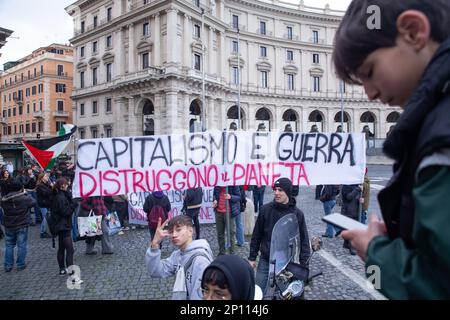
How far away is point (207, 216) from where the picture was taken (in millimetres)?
8562

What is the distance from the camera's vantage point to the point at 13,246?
5.50 m

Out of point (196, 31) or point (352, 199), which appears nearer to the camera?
point (352, 199)

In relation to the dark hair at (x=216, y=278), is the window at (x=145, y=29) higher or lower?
higher

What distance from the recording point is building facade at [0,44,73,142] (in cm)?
4825

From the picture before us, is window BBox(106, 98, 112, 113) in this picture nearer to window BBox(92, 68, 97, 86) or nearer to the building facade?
window BBox(92, 68, 97, 86)

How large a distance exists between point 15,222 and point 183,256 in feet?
15.4

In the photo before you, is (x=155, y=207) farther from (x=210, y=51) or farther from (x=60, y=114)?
(x=60, y=114)

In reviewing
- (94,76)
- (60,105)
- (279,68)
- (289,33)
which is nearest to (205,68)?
(279,68)

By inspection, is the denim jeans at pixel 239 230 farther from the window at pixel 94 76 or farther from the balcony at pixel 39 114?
the balcony at pixel 39 114

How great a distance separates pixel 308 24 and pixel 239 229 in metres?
45.6

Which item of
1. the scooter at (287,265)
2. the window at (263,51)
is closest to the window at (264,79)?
the window at (263,51)

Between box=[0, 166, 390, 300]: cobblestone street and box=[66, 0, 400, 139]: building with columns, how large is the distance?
24582mm

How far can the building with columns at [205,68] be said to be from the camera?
104 ft

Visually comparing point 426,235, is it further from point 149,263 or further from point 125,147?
point 125,147
